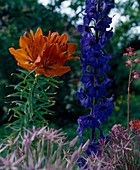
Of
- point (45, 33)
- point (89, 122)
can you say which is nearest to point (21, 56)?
point (89, 122)

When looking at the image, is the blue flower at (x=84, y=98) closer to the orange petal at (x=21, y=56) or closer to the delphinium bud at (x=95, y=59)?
the delphinium bud at (x=95, y=59)

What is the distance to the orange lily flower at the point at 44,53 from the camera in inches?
113

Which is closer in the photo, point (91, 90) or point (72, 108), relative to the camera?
point (91, 90)

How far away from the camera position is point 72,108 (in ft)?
24.3

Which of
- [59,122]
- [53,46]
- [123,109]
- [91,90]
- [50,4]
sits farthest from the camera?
[123,109]

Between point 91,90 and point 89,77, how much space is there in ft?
0.27

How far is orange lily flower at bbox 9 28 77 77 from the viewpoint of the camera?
287 cm

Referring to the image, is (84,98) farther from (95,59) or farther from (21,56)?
(21,56)

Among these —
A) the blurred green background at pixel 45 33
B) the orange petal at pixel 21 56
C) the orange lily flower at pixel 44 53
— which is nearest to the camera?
the orange lily flower at pixel 44 53

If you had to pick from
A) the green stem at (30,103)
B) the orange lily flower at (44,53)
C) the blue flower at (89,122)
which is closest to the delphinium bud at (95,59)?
the blue flower at (89,122)

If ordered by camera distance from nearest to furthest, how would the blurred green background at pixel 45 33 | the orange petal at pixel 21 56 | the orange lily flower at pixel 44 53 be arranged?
the orange lily flower at pixel 44 53
the orange petal at pixel 21 56
the blurred green background at pixel 45 33

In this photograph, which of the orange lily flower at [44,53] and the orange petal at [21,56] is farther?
the orange petal at [21,56]

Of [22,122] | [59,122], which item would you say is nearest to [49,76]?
[22,122]

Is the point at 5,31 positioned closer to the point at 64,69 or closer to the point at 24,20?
the point at 24,20
